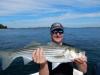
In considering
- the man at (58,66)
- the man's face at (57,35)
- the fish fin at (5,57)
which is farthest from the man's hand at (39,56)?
the fish fin at (5,57)

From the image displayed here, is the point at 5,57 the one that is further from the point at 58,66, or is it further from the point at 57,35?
the point at 57,35

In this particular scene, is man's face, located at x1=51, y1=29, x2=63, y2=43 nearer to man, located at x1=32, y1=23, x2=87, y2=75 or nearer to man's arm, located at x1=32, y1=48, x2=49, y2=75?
man, located at x1=32, y1=23, x2=87, y2=75

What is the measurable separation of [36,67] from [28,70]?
84 cm

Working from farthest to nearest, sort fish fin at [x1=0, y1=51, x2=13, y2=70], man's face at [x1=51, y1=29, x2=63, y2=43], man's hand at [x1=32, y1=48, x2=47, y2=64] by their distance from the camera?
man's face at [x1=51, y1=29, x2=63, y2=43] → fish fin at [x1=0, y1=51, x2=13, y2=70] → man's hand at [x1=32, y1=48, x2=47, y2=64]

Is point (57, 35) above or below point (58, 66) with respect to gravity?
above

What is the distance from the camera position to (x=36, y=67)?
9.35m

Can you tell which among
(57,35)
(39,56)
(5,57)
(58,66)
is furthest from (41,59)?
(5,57)

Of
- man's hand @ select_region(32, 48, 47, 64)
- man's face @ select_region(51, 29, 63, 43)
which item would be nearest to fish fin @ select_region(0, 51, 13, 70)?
man's hand @ select_region(32, 48, 47, 64)

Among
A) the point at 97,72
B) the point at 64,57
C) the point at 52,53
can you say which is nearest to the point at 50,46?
the point at 52,53

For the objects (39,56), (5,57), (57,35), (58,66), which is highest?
(57,35)

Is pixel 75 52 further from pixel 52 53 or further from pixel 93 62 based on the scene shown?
pixel 93 62

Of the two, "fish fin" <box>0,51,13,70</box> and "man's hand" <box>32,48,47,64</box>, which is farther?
"fish fin" <box>0,51,13,70</box>

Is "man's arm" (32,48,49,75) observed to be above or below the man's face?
below

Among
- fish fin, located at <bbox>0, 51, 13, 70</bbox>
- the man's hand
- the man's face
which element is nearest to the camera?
the man's hand
